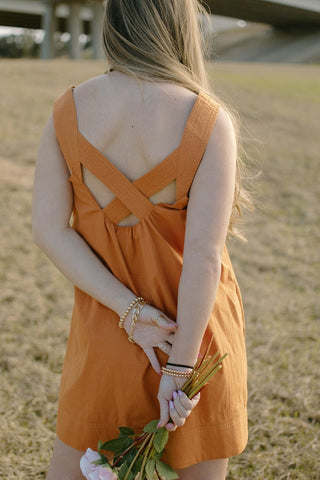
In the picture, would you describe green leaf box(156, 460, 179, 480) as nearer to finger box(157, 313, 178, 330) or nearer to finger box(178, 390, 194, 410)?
finger box(178, 390, 194, 410)

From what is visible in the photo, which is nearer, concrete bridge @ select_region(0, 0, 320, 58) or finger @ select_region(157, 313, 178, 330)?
finger @ select_region(157, 313, 178, 330)

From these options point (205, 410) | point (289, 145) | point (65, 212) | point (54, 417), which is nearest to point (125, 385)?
point (205, 410)

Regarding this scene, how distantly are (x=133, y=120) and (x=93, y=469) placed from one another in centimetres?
94

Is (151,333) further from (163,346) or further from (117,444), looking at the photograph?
(117,444)

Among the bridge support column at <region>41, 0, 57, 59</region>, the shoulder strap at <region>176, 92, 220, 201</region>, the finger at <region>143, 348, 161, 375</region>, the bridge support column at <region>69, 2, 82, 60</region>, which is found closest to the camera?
the shoulder strap at <region>176, 92, 220, 201</region>

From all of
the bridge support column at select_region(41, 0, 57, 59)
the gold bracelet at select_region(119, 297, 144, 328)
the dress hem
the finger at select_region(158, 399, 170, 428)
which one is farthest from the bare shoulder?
the bridge support column at select_region(41, 0, 57, 59)

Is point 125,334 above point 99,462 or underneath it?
above

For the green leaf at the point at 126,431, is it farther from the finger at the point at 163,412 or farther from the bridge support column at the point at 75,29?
the bridge support column at the point at 75,29

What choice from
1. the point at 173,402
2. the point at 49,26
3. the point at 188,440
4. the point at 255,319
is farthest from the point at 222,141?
the point at 49,26

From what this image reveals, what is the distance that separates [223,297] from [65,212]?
1.76ft

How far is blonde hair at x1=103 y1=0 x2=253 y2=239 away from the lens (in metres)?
1.30

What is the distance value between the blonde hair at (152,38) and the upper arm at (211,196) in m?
0.19

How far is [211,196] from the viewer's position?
1279 mm

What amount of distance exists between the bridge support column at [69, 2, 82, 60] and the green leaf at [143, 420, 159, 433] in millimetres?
34375
